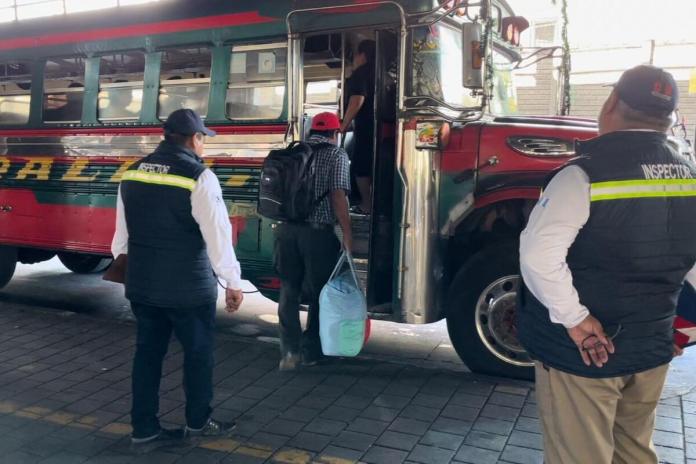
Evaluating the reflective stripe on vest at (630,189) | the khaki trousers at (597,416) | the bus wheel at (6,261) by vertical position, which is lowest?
the bus wheel at (6,261)

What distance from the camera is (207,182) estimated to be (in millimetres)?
3715

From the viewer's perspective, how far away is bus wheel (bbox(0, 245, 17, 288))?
7652mm

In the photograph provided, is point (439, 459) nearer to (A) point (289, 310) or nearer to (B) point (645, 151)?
(A) point (289, 310)

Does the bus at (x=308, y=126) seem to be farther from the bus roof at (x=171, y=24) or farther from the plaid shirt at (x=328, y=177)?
the plaid shirt at (x=328, y=177)

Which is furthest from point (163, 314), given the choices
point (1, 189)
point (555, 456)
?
point (1, 189)

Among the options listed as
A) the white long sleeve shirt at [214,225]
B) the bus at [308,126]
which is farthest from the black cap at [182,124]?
the bus at [308,126]

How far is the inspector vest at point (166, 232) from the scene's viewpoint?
3717mm

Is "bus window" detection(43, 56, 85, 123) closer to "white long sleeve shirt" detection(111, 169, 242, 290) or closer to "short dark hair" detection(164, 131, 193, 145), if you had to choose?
"short dark hair" detection(164, 131, 193, 145)

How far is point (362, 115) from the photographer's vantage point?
238 inches

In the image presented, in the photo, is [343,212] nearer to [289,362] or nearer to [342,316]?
[342,316]

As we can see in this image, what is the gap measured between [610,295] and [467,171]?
2.50m

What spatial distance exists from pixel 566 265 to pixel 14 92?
21.7 feet

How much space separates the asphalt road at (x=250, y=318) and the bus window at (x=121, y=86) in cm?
203

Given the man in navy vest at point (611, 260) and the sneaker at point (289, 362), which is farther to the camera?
the sneaker at point (289, 362)
